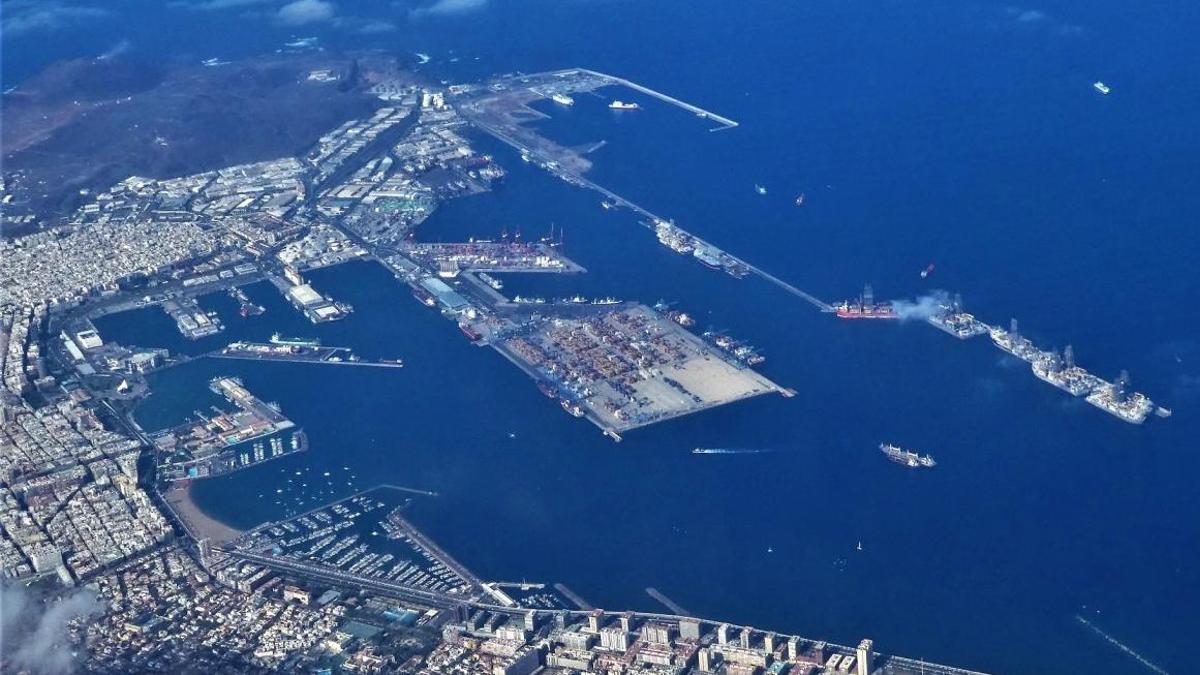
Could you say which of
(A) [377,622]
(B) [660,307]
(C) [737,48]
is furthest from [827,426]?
(C) [737,48]

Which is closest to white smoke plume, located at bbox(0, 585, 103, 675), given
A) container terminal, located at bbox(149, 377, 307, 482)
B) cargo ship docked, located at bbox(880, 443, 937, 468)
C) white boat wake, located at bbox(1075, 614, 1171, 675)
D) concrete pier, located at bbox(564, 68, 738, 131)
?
container terminal, located at bbox(149, 377, 307, 482)

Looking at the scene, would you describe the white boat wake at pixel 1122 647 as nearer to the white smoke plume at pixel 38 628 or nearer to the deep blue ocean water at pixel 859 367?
the deep blue ocean water at pixel 859 367

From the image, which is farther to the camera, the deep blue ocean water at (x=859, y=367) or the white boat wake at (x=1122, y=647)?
the deep blue ocean water at (x=859, y=367)

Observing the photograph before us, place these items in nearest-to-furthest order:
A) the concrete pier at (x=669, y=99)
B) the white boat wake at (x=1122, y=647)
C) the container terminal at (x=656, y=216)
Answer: the white boat wake at (x=1122, y=647)
the container terminal at (x=656, y=216)
the concrete pier at (x=669, y=99)

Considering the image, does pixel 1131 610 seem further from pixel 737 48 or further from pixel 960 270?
pixel 737 48

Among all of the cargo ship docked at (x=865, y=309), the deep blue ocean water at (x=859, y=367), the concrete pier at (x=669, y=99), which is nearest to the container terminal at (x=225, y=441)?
the deep blue ocean water at (x=859, y=367)

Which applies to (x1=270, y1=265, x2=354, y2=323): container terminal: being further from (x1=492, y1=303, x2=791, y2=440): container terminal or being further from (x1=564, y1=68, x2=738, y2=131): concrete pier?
(x1=564, y1=68, x2=738, y2=131): concrete pier
